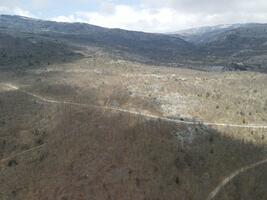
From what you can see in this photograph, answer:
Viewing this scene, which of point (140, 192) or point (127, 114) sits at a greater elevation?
point (127, 114)

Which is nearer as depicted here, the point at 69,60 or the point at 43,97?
the point at 43,97

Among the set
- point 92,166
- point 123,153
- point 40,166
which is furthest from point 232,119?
point 40,166

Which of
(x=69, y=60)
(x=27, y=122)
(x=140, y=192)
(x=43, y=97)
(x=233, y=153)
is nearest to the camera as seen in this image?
(x=140, y=192)

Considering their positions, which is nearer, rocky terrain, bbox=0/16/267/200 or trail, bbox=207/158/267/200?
trail, bbox=207/158/267/200

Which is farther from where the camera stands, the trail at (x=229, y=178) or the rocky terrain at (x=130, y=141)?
the rocky terrain at (x=130, y=141)

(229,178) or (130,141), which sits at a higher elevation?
(130,141)

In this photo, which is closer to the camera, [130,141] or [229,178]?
[229,178]

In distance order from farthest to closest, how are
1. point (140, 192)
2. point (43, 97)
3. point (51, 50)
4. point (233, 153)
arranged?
point (51, 50) → point (43, 97) → point (233, 153) → point (140, 192)

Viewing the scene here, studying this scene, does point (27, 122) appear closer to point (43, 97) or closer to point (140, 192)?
point (43, 97)
